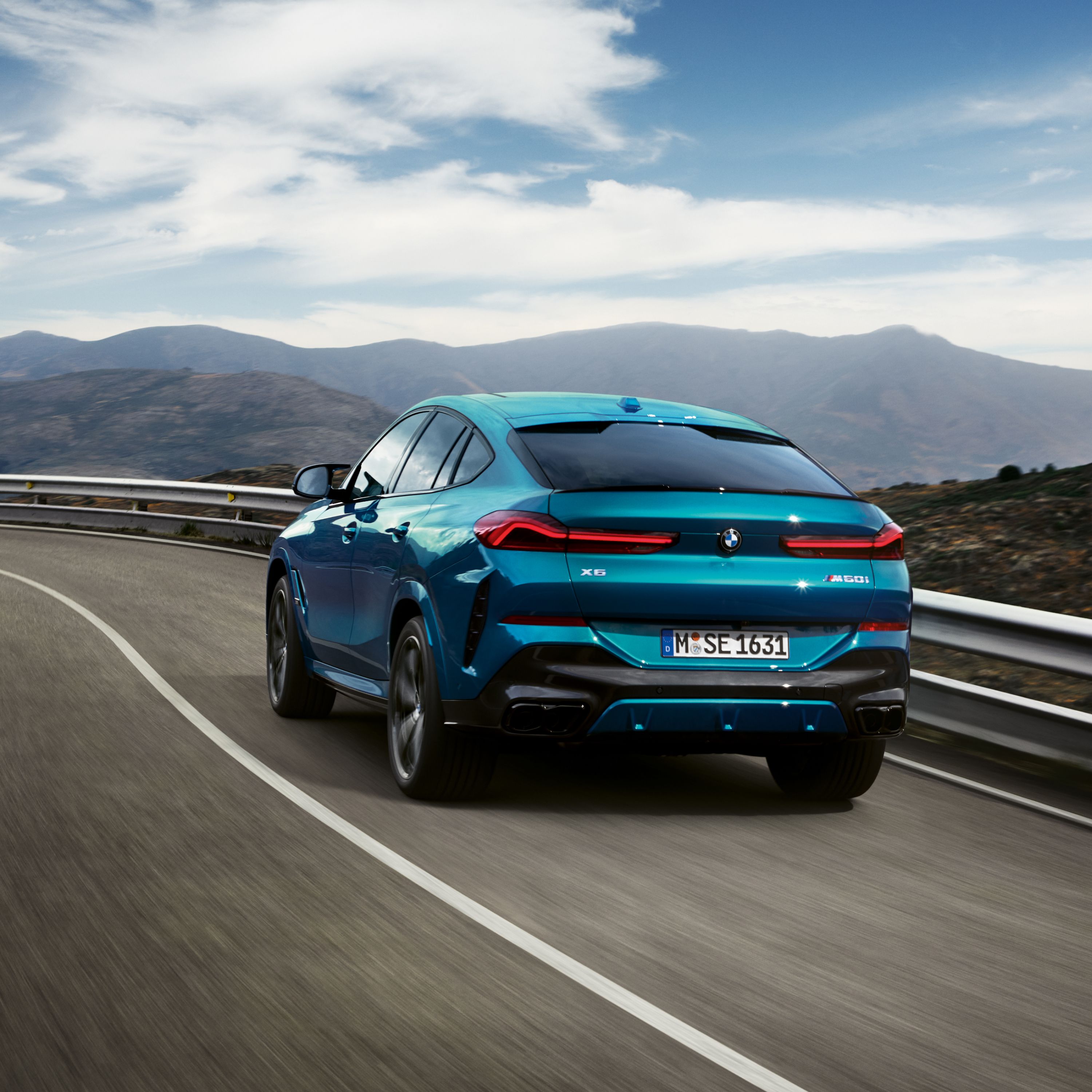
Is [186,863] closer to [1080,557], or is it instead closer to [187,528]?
[1080,557]

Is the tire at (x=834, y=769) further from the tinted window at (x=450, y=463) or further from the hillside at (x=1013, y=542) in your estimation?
the hillside at (x=1013, y=542)

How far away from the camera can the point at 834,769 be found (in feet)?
20.4

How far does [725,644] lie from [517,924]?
1.59 m

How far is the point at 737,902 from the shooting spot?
15.3ft

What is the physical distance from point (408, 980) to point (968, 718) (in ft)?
15.6

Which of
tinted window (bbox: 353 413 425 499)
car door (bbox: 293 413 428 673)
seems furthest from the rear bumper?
tinted window (bbox: 353 413 425 499)

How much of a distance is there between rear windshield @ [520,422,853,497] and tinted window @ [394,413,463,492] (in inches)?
27.7

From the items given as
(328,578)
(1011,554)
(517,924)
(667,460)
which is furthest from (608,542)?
(1011,554)

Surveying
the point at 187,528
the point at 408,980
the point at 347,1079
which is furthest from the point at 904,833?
the point at 187,528

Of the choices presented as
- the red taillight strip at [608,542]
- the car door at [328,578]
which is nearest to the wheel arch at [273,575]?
the car door at [328,578]

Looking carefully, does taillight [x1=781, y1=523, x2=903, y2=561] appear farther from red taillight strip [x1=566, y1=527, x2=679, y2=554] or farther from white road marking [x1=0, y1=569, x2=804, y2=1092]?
white road marking [x1=0, y1=569, x2=804, y2=1092]

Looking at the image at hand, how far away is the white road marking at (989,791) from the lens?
6242 millimetres

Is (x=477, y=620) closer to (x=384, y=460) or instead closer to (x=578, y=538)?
(x=578, y=538)

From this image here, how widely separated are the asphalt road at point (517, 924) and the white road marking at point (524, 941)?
38 millimetres
